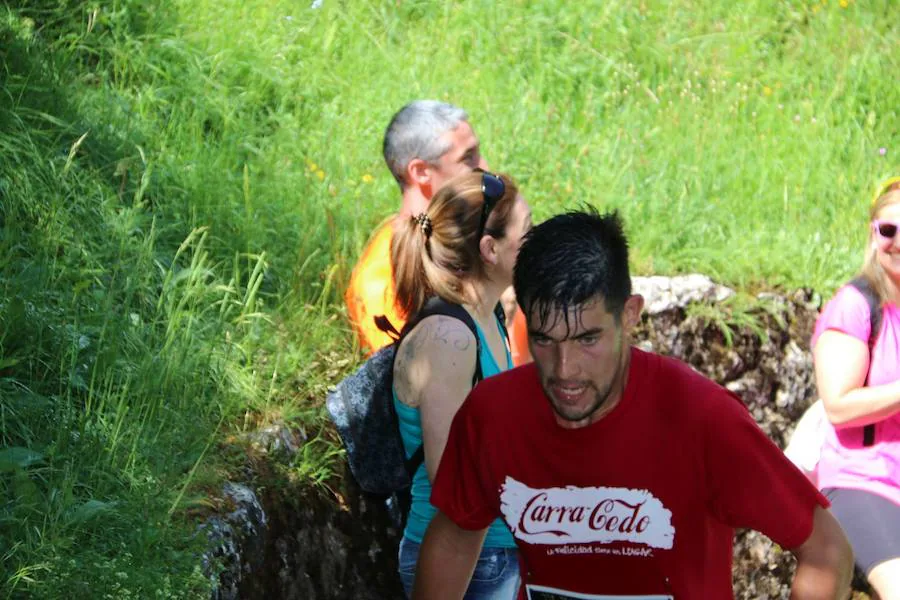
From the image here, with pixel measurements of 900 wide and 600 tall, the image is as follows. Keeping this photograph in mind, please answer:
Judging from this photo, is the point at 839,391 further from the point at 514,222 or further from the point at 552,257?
the point at 552,257

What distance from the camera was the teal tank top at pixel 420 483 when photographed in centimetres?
362

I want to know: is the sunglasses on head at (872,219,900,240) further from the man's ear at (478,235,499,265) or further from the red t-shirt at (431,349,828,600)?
the red t-shirt at (431,349,828,600)

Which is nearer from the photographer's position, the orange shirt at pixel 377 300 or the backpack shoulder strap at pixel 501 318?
the backpack shoulder strap at pixel 501 318

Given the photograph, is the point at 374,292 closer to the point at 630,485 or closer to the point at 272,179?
the point at 272,179

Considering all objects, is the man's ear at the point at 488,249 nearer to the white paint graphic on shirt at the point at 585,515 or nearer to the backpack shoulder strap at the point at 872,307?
the white paint graphic on shirt at the point at 585,515

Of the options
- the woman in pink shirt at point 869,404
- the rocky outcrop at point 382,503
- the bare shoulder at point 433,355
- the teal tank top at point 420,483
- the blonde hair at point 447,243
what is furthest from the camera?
the woman in pink shirt at point 869,404

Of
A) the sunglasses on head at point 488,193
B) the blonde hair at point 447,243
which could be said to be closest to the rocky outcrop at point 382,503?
the blonde hair at point 447,243

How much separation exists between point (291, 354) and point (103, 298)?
81cm

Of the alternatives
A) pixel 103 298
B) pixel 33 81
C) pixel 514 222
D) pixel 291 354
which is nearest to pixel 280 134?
pixel 33 81

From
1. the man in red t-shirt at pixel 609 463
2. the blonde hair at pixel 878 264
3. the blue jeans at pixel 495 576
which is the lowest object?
the blue jeans at pixel 495 576

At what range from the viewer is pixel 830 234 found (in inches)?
297

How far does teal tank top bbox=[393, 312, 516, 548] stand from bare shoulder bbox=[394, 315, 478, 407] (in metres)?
0.06

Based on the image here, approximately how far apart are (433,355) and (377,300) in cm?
106

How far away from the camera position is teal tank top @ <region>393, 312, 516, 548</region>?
11.9 ft
